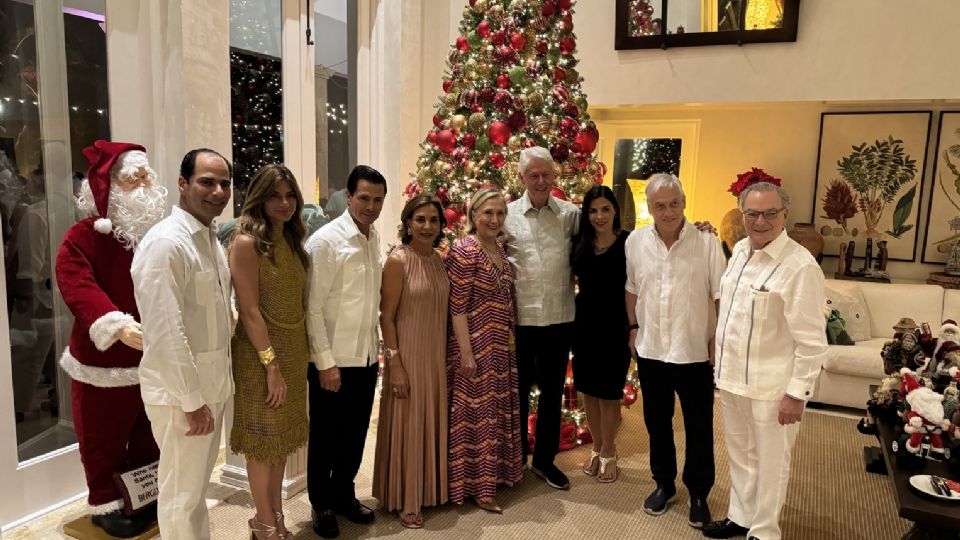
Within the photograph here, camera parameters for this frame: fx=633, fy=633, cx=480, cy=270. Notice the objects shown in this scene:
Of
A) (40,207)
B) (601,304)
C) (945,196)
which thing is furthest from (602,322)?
(945,196)

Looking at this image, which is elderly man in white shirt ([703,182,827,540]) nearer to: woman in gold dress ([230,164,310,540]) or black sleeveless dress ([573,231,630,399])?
black sleeveless dress ([573,231,630,399])

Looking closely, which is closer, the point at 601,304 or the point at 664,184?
the point at 664,184

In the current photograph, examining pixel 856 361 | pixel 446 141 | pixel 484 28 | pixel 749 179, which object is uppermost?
pixel 484 28

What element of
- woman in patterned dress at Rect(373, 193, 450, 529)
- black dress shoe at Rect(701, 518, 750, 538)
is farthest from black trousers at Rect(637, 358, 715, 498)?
woman in patterned dress at Rect(373, 193, 450, 529)

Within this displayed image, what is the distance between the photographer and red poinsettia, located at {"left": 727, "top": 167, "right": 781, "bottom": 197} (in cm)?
534

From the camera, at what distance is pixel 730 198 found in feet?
19.0

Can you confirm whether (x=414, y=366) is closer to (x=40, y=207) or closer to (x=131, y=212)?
(x=131, y=212)

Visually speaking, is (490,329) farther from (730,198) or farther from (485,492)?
(730,198)

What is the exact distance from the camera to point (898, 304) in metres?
4.93

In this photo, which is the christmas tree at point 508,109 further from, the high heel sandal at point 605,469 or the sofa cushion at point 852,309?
the sofa cushion at point 852,309

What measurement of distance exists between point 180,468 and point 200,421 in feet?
0.65

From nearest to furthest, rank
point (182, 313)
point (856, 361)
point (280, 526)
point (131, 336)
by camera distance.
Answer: point (182, 313) < point (131, 336) < point (280, 526) < point (856, 361)

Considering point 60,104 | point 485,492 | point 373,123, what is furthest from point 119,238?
point 373,123

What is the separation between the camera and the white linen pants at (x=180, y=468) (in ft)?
6.63
